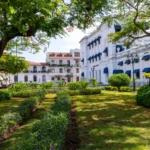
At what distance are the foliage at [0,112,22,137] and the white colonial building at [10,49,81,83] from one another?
58.8 metres

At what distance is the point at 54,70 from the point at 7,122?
207 ft

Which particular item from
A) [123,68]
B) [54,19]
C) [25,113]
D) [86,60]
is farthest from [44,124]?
[86,60]

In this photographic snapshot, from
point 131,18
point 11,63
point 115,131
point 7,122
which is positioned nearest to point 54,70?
point 11,63

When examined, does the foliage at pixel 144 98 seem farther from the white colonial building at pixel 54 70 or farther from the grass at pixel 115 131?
the white colonial building at pixel 54 70

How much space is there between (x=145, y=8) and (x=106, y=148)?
11352 mm

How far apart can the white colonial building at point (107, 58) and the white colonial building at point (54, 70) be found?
46.1ft

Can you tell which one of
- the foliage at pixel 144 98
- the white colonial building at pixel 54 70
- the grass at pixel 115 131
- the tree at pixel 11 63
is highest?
the white colonial building at pixel 54 70

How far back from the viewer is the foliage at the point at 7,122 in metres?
6.86

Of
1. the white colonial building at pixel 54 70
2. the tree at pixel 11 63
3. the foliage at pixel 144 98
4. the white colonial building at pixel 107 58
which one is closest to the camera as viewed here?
the foliage at pixel 144 98

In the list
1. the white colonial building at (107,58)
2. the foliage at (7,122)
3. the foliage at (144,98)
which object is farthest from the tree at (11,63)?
the foliage at (7,122)

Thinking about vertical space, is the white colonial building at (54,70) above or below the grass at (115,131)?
above

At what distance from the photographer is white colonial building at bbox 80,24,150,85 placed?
32.0 meters

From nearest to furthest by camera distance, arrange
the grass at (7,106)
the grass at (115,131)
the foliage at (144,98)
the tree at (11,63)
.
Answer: the grass at (115,131) → the foliage at (144,98) → the grass at (7,106) → the tree at (11,63)

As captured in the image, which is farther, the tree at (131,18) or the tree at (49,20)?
the tree at (131,18)
